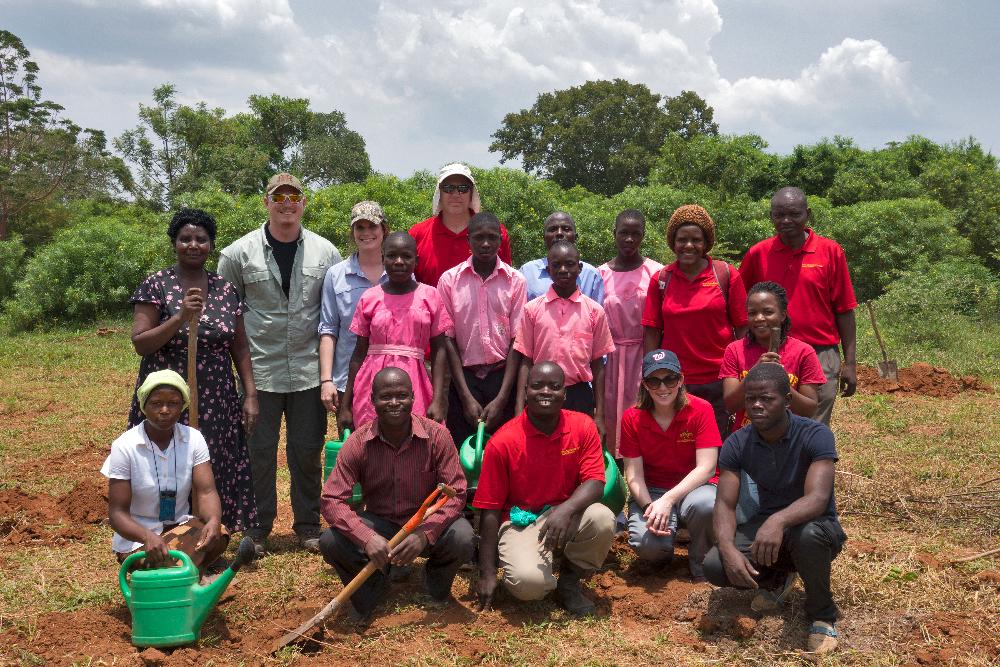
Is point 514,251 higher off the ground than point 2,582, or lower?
higher

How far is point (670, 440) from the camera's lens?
14.3 feet

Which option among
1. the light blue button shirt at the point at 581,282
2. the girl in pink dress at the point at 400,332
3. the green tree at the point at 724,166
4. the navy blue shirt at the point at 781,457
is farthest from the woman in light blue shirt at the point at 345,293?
the green tree at the point at 724,166

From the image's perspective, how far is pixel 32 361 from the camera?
12609mm

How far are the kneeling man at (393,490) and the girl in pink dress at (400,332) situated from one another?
38 cm

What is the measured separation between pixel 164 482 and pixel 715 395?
2.86 meters

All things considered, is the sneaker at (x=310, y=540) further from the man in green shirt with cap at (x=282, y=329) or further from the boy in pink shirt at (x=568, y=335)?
the boy in pink shirt at (x=568, y=335)

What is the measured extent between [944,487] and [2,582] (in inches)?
233

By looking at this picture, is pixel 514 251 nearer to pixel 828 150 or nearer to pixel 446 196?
pixel 446 196

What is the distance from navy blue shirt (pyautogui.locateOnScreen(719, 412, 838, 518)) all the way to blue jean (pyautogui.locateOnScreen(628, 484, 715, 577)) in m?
0.42

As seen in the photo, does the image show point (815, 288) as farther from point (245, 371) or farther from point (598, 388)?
point (245, 371)

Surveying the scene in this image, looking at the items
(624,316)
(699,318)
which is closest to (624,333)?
(624,316)

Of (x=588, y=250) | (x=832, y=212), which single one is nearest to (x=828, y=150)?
(x=832, y=212)

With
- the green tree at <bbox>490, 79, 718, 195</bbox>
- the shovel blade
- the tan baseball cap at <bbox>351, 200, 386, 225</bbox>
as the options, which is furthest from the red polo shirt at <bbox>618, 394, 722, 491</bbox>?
the green tree at <bbox>490, 79, 718, 195</bbox>

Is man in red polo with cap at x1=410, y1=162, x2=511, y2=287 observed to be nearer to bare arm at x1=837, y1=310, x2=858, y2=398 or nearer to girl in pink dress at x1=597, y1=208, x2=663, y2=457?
girl in pink dress at x1=597, y1=208, x2=663, y2=457
